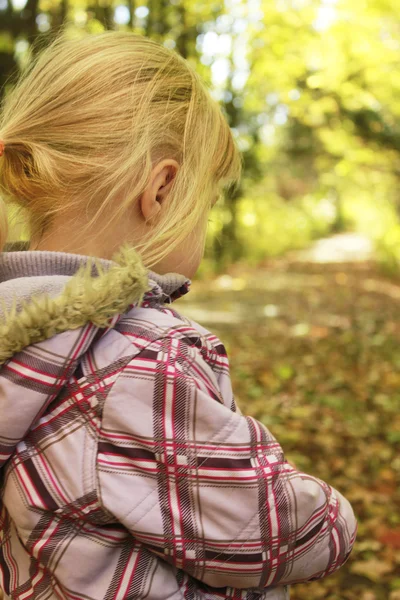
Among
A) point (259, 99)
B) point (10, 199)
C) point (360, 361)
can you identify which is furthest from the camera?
point (259, 99)

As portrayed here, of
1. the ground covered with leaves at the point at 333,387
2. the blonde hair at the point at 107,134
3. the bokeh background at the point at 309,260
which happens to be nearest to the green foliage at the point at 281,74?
the bokeh background at the point at 309,260

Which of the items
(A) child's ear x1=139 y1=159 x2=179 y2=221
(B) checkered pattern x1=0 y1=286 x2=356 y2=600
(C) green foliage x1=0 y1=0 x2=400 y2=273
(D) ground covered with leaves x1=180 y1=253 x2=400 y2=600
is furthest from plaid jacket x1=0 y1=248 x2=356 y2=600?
(C) green foliage x1=0 y1=0 x2=400 y2=273

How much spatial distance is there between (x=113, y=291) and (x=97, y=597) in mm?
530

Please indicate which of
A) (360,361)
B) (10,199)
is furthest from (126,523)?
(360,361)

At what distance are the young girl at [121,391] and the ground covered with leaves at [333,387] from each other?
2213mm

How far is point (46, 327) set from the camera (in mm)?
1054

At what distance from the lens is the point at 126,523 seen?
1.04m

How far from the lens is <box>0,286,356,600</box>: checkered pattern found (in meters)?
1.05

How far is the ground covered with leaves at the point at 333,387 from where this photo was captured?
3.38 m

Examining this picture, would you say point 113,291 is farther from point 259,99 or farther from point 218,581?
point 259,99

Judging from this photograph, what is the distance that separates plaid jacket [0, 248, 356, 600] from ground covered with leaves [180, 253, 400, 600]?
2230 mm

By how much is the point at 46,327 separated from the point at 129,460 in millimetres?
259

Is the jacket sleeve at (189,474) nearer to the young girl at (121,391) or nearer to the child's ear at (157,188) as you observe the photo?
Result: the young girl at (121,391)

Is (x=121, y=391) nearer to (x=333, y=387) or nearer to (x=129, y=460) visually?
(x=129, y=460)
